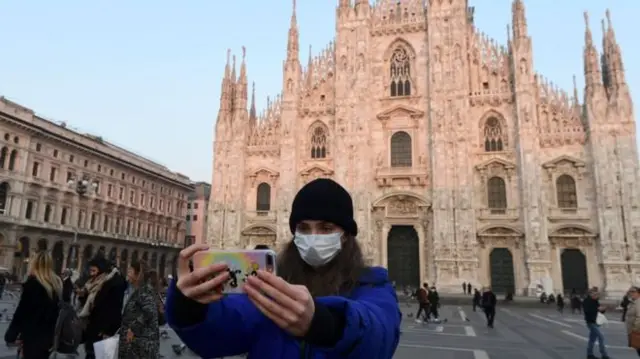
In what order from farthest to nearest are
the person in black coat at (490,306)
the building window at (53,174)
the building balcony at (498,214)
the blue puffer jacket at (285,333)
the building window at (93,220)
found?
the building window at (93,220) → the building window at (53,174) → the building balcony at (498,214) → the person in black coat at (490,306) → the blue puffer jacket at (285,333)

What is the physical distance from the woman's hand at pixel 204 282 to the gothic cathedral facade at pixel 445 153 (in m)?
26.2

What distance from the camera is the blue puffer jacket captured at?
130 centimetres

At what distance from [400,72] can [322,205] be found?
3022cm

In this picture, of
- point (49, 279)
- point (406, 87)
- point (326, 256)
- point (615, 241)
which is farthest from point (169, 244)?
point (326, 256)

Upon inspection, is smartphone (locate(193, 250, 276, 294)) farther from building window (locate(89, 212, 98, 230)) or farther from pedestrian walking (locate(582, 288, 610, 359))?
building window (locate(89, 212, 98, 230))

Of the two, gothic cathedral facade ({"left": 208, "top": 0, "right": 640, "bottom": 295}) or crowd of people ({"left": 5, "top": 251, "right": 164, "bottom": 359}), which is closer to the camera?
crowd of people ({"left": 5, "top": 251, "right": 164, "bottom": 359})

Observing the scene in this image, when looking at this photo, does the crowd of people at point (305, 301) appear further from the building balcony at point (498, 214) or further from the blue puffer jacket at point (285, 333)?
the building balcony at point (498, 214)

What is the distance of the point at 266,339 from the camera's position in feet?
5.28

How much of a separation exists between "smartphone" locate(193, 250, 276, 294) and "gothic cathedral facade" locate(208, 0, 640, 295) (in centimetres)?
2611

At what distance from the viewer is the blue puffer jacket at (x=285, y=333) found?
51.1 inches

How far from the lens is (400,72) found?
30703 mm

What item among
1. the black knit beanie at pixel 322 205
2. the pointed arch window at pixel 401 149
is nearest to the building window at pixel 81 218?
the pointed arch window at pixel 401 149

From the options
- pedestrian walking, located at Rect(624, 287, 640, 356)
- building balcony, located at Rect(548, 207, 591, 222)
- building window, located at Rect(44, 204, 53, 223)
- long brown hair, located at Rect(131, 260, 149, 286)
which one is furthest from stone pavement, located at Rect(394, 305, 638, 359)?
building window, located at Rect(44, 204, 53, 223)

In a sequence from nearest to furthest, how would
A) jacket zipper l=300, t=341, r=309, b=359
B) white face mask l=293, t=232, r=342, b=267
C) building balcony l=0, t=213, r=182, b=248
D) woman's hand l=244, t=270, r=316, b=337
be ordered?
1. woman's hand l=244, t=270, r=316, b=337
2. jacket zipper l=300, t=341, r=309, b=359
3. white face mask l=293, t=232, r=342, b=267
4. building balcony l=0, t=213, r=182, b=248
